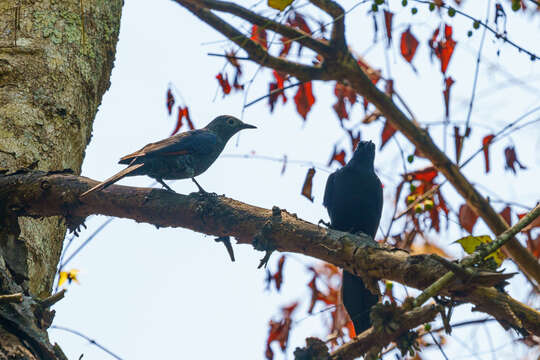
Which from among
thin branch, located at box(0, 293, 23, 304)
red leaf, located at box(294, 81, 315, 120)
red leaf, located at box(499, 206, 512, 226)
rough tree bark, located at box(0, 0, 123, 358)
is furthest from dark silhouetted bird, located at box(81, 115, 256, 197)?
red leaf, located at box(499, 206, 512, 226)

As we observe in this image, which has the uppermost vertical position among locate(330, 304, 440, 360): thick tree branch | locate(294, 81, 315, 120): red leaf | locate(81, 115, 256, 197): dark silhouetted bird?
locate(294, 81, 315, 120): red leaf

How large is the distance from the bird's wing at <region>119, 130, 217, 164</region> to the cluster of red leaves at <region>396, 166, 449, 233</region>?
157 centimetres

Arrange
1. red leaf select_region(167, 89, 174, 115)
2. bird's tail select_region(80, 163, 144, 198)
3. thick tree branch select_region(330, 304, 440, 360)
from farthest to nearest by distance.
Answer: red leaf select_region(167, 89, 174, 115), bird's tail select_region(80, 163, 144, 198), thick tree branch select_region(330, 304, 440, 360)

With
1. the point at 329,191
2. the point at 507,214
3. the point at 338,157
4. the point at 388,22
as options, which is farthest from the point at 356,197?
the point at 388,22

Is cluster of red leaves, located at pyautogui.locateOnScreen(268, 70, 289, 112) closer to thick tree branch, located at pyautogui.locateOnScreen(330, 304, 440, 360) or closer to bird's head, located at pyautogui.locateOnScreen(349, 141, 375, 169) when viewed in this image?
bird's head, located at pyautogui.locateOnScreen(349, 141, 375, 169)

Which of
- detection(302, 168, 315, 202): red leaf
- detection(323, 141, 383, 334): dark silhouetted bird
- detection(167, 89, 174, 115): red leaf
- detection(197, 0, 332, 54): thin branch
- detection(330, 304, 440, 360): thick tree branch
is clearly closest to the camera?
detection(330, 304, 440, 360): thick tree branch

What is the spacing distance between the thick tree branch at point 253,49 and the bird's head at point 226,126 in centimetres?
63

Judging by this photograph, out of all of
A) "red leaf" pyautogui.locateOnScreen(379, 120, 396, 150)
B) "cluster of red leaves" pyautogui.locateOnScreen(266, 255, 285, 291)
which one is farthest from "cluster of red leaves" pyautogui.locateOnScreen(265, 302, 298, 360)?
"red leaf" pyautogui.locateOnScreen(379, 120, 396, 150)

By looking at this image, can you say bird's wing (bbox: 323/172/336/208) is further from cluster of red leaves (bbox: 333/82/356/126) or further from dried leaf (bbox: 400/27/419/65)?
dried leaf (bbox: 400/27/419/65)

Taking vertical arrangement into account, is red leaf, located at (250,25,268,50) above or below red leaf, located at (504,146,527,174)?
above

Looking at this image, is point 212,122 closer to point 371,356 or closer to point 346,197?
point 346,197

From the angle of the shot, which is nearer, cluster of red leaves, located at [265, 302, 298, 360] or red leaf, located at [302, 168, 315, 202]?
red leaf, located at [302, 168, 315, 202]

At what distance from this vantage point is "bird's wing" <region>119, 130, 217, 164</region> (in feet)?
11.6

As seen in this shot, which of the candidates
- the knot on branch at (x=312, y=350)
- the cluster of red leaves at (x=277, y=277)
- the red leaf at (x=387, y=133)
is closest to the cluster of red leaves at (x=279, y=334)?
the cluster of red leaves at (x=277, y=277)
